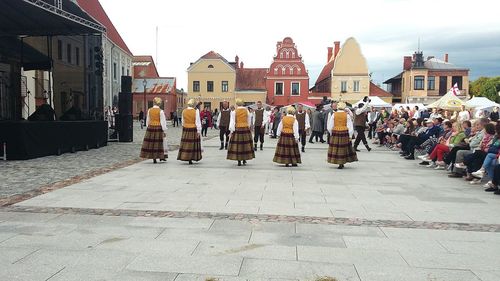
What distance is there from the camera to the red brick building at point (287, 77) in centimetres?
5381

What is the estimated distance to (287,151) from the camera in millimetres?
11805

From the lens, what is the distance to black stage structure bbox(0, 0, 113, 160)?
12873 mm


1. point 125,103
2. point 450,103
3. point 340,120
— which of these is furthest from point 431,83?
point 340,120

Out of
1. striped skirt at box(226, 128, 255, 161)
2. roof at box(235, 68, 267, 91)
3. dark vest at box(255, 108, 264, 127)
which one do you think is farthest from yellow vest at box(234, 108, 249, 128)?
roof at box(235, 68, 267, 91)

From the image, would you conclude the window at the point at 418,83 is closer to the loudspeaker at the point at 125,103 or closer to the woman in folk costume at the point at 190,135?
the loudspeaker at the point at 125,103

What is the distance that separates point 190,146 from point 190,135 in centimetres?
29

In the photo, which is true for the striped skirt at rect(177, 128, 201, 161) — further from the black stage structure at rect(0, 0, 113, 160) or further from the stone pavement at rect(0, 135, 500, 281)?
the black stage structure at rect(0, 0, 113, 160)

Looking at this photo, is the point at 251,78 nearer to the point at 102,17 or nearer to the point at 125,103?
the point at 102,17

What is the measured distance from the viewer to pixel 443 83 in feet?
188

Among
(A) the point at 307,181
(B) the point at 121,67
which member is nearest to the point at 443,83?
(B) the point at 121,67

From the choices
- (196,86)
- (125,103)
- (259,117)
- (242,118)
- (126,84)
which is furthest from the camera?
(196,86)

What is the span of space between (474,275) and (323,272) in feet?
4.43

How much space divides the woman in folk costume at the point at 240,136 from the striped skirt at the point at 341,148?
2.14m

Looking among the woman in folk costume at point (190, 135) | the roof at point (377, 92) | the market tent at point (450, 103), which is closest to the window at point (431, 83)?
the roof at point (377, 92)
